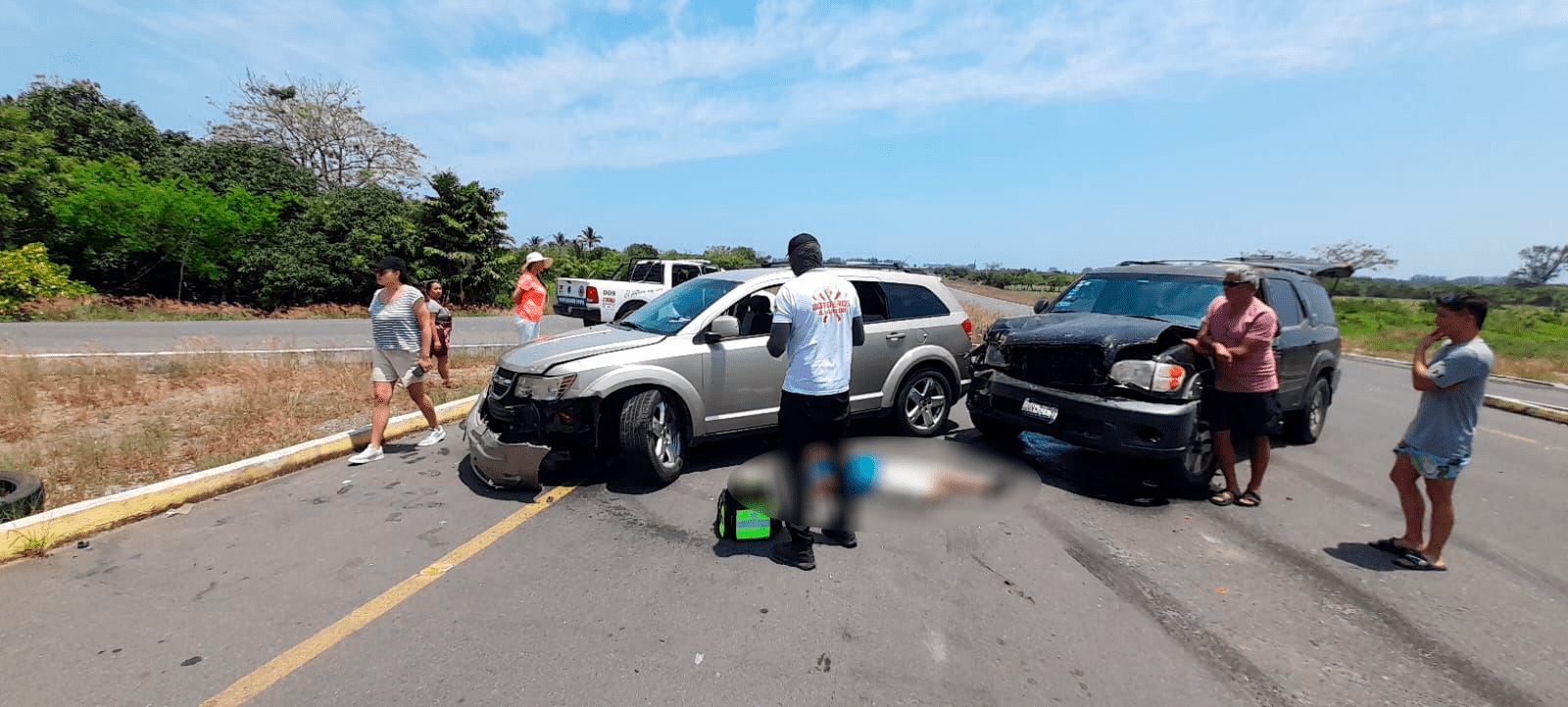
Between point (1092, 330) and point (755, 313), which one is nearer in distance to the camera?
point (1092, 330)

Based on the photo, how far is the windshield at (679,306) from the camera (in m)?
5.65

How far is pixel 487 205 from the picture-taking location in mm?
24859

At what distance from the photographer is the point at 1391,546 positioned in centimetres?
419

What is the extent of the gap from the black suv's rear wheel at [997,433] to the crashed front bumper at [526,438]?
340cm

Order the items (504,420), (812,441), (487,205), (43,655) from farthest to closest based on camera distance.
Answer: (487,205) < (504,420) < (812,441) < (43,655)

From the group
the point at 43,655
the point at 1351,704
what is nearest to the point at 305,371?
the point at 43,655

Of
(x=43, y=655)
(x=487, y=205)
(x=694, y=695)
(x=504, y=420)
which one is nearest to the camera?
(x=694, y=695)

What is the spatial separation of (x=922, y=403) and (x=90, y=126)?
33.5 metres

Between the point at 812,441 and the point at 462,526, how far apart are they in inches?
95.0

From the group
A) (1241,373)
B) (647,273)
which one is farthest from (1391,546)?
(647,273)

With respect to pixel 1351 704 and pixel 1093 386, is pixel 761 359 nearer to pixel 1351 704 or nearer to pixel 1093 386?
pixel 1093 386

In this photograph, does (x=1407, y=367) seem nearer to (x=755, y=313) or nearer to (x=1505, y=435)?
(x=1505, y=435)

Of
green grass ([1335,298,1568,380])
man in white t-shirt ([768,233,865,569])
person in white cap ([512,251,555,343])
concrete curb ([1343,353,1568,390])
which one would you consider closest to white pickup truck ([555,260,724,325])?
person in white cap ([512,251,555,343])

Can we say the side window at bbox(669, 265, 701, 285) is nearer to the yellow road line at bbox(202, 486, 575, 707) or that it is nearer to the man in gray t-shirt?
the yellow road line at bbox(202, 486, 575, 707)
